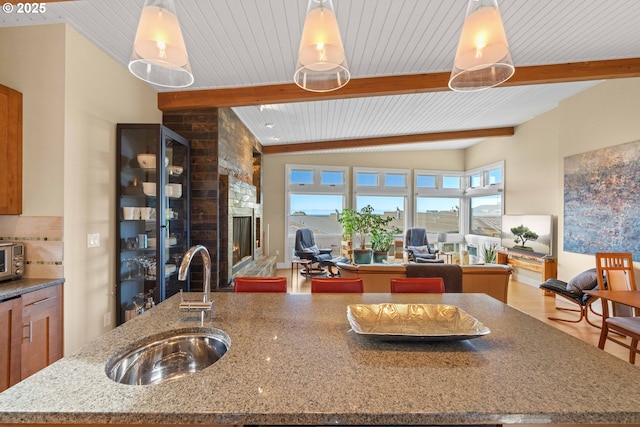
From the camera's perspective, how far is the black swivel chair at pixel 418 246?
21.0 ft

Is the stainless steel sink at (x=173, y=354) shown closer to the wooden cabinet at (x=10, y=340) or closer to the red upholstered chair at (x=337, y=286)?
the red upholstered chair at (x=337, y=286)

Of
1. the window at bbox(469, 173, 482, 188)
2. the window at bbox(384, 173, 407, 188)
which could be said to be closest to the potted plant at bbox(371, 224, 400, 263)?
the window at bbox(384, 173, 407, 188)

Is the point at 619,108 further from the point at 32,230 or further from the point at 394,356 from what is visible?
the point at 32,230

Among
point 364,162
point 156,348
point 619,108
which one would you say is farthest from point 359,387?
point 364,162

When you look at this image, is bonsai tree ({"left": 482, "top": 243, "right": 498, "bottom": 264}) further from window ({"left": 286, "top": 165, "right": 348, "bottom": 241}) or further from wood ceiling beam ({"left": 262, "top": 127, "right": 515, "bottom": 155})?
window ({"left": 286, "top": 165, "right": 348, "bottom": 241})

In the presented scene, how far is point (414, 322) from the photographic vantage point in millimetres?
1340

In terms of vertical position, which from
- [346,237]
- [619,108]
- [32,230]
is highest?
[619,108]

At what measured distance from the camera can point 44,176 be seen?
223 centimetres

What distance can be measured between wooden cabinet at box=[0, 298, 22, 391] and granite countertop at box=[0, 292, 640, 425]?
1183 mm

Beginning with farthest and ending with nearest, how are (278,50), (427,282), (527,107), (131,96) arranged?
(527,107) → (131,96) → (278,50) → (427,282)

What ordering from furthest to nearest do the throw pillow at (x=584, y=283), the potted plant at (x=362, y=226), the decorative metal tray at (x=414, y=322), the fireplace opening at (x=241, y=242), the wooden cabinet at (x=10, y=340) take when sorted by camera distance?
the potted plant at (x=362, y=226) → the fireplace opening at (x=241, y=242) → the throw pillow at (x=584, y=283) → the wooden cabinet at (x=10, y=340) → the decorative metal tray at (x=414, y=322)

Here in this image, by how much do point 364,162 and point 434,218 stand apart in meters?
2.56

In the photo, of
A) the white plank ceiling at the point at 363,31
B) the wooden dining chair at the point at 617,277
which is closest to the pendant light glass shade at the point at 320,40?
the white plank ceiling at the point at 363,31

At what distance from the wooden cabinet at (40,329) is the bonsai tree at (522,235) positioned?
22.4ft
